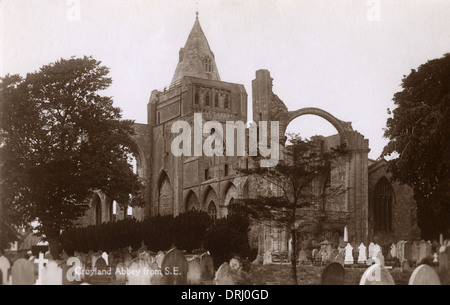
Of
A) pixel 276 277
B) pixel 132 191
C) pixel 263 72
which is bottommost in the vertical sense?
pixel 276 277

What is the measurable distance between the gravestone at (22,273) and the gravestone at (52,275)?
32 cm

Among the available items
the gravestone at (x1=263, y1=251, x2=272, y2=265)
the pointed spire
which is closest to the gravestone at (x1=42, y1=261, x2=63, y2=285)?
the gravestone at (x1=263, y1=251, x2=272, y2=265)

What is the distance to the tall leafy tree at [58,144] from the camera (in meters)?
20.6

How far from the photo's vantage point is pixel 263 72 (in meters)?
30.6

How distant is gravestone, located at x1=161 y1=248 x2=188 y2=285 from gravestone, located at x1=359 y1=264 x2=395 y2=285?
13.6 feet

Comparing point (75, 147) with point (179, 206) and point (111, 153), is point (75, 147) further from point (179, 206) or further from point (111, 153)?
point (179, 206)

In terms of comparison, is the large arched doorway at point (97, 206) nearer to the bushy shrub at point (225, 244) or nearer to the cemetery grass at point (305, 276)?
the bushy shrub at point (225, 244)

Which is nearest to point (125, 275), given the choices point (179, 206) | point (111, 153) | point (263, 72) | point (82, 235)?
point (111, 153)

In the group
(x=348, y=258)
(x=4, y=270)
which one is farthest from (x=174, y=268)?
(x=348, y=258)

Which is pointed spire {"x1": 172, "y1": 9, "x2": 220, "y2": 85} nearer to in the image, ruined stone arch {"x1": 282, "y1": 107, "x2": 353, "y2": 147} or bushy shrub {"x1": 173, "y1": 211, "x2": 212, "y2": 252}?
ruined stone arch {"x1": 282, "y1": 107, "x2": 353, "y2": 147}

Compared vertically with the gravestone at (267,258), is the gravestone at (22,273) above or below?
above

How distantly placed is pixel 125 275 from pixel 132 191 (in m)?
9.60

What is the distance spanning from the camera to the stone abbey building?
31953 mm

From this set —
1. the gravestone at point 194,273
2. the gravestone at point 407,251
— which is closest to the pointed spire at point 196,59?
the gravestone at point 407,251
